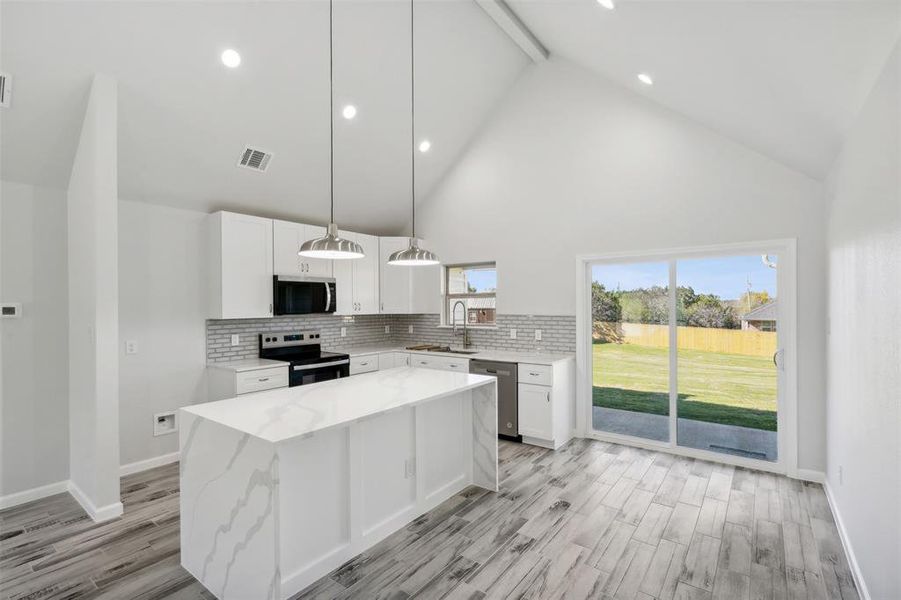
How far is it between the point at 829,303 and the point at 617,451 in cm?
216

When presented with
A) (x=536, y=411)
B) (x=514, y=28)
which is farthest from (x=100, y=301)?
(x=514, y=28)

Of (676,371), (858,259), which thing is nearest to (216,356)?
(676,371)

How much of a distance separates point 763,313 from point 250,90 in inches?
189

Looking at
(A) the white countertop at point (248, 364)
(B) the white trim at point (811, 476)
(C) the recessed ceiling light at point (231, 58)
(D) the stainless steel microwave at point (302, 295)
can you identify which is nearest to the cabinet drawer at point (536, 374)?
(B) the white trim at point (811, 476)

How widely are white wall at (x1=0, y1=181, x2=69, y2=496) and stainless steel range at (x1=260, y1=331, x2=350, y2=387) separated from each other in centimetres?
172

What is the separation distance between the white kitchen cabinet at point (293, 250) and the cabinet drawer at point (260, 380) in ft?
3.45

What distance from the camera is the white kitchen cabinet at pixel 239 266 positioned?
4266mm

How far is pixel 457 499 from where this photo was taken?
3285 mm

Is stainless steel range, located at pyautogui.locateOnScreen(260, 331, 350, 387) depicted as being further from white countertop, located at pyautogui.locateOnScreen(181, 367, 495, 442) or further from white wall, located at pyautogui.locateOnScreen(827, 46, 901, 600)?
white wall, located at pyautogui.locateOnScreen(827, 46, 901, 600)

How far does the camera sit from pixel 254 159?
4207 millimetres

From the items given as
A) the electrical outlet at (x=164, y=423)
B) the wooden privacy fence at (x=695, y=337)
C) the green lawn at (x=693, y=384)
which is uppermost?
the wooden privacy fence at (x=695, y=337)

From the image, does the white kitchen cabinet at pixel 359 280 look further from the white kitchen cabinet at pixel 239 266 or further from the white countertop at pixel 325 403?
the white countertop at pixel 325 403

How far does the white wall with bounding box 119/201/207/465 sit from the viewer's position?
3914 mm

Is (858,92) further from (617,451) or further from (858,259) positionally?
(617,451)
